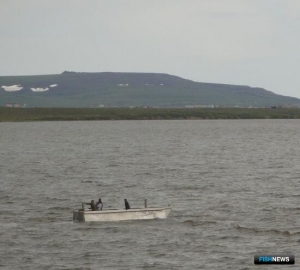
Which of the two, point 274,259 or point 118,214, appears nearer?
point 274,259

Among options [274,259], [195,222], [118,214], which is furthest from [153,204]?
[274,259]

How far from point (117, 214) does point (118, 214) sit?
0.20 ft

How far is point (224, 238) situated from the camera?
44156 millimetres

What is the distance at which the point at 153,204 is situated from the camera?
5666 centimetres

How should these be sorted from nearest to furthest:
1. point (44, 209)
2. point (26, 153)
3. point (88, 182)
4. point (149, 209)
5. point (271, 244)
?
point (271, 244) → point (149, 209) → point (44, 209) → point (88, 182) → point (26, 153)

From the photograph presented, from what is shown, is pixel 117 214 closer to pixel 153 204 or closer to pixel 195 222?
pixel 195 222

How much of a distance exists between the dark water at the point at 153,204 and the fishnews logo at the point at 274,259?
2.19ft

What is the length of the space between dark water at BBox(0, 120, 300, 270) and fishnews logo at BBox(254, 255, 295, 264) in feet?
2.19

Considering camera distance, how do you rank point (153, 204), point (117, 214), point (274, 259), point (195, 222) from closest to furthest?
point (274, 259) < point (117, 214) < point (195, 222) < point (153, 204)

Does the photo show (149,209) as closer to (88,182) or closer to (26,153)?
(88,182)

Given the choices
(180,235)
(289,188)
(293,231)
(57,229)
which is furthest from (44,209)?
(289,188)

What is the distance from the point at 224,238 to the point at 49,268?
1010 centimetres

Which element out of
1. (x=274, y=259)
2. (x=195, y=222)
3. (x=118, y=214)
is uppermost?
(x=118, y=214)

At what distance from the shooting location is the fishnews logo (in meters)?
36.3
